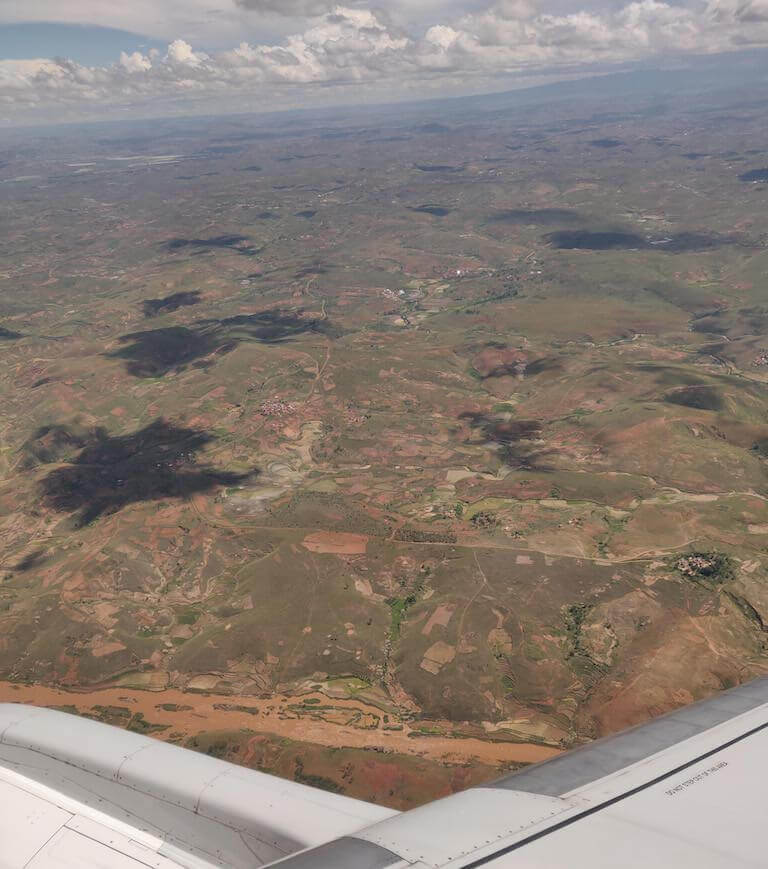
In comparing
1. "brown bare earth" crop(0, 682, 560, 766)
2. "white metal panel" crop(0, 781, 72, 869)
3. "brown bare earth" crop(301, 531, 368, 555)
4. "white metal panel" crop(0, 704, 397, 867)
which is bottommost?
"brown bare earth" crop(301, 531, 368, 555)

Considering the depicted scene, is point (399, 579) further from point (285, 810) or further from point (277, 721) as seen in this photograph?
point (285, 810)

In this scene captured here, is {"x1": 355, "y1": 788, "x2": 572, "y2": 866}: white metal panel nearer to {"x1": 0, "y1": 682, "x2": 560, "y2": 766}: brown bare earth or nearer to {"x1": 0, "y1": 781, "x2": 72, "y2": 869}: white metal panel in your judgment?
{"x1": 0, "y1": 781, "x2": 72, "y2": 869}: white metal panel

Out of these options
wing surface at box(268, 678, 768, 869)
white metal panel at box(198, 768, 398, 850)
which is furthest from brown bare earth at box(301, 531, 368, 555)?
wing surface at box(268, 678, 768, 869)

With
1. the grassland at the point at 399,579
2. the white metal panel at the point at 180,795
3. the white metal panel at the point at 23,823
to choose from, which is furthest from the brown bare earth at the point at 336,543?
the white metal panel at the point at 23,823

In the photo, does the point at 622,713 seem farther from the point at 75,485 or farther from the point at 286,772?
the point at 75,485

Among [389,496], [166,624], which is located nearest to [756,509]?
[389,496]

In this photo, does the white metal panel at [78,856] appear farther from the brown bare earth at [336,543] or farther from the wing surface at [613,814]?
the brown bare earth at [336,543]

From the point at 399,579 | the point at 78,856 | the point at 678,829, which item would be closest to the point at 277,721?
the point at 399,579
